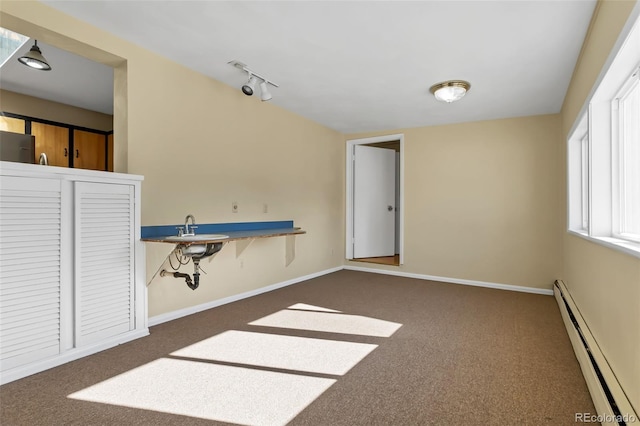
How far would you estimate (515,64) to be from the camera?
3.01 meters

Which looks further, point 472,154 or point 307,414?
point 472,154

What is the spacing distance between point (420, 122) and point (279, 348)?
3928 mm

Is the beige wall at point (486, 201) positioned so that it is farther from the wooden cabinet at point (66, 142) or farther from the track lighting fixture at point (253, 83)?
the wooden cabinet at point (66, 142)

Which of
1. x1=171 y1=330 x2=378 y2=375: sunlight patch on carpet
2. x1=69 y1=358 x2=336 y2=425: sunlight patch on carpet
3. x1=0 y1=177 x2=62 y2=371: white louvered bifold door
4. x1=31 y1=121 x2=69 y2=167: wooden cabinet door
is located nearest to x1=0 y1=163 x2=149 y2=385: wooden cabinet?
x1=0 y1=177 x2=62 y2=371: white louvered bifold door

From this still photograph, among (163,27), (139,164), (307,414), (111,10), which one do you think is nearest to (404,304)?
(307,414)

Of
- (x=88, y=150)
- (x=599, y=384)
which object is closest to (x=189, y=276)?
(x=599, y=384)

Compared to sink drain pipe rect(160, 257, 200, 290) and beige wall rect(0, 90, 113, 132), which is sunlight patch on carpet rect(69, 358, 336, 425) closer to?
sink drain pipe rect(160, 257, 200, 290)

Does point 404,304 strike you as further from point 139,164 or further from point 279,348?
point 139,164

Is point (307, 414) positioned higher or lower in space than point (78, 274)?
lower

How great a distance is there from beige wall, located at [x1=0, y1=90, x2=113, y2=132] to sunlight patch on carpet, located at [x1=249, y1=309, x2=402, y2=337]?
402 cm

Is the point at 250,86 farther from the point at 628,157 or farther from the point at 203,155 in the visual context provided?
the point at 628,157

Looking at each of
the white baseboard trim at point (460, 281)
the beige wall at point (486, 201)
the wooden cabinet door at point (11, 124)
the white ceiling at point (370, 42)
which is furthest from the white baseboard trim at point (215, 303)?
the wooden cabinet door at point (11, 124)

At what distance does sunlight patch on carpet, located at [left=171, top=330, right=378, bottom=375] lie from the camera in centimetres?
225

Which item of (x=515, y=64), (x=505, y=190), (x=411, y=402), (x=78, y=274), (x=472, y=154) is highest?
(x=515, y=64)
